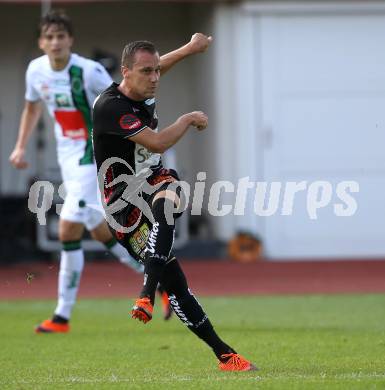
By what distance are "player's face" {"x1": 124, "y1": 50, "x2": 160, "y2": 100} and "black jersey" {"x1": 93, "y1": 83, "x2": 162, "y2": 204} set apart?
0.36 feet

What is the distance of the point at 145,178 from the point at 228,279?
8.39 meters

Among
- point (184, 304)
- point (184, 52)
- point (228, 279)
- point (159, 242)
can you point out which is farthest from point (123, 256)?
point (228, 279)

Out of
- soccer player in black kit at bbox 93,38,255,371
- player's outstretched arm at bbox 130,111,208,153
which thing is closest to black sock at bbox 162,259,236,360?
soccer player in black kit at bbox 93,38,255,371

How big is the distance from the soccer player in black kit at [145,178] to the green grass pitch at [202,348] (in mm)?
416

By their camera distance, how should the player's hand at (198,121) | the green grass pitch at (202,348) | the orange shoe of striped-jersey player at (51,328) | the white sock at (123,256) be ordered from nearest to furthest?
the green grass pitch at (202,348) → the player's hand at (198,121) → the orange shoe of striped-jersey player at (51,328) → the white sock at (123,256)

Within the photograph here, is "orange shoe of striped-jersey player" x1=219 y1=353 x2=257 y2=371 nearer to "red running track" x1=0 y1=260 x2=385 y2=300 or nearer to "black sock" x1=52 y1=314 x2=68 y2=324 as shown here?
"black sock" x1=52 y1=314 x2=68 y2=324

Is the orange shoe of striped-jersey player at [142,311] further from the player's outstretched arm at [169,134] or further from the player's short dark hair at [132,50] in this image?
the player's short dark hair at [132,50]

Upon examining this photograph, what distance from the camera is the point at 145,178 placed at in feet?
22.2

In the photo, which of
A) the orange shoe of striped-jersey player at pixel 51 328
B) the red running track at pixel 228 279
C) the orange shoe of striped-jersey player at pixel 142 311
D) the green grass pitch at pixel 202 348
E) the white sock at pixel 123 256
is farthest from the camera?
the red running track at pixel 228 279

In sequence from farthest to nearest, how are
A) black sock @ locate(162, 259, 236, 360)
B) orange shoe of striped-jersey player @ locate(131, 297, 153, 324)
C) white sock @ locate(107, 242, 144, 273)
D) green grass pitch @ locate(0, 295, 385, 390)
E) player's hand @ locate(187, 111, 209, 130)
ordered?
white sock @ locate(107, 242, 144, 273)
black sock @ locate(162, 259, 236, 360)
player's hand @ locate(187, 111, 209, 130)
green grass pitch @ locate(0, 295, 385, 390)
orange shoe of striped-jersey player @ locate(131, 297, 153, 324)

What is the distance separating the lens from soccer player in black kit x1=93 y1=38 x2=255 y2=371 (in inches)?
257

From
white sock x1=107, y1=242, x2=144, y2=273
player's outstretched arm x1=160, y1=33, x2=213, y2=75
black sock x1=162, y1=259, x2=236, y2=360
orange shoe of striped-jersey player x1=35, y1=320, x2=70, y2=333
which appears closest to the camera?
black sock x1=162, y1=259, x2=236, y2=360

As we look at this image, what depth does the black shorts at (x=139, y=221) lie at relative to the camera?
670 centimetres

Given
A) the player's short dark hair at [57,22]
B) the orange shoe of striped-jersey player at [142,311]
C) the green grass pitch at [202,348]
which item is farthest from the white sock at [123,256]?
the orange shoe of striped-jersey player at [142,311]
